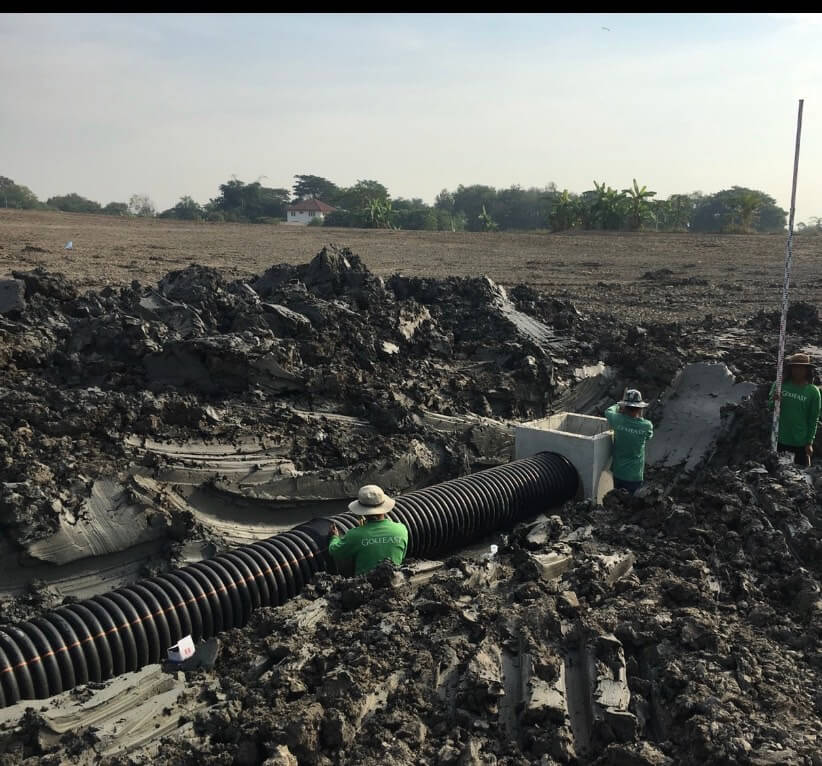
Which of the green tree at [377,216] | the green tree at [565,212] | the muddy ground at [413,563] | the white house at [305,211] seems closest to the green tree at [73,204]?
the white house at [305,211]

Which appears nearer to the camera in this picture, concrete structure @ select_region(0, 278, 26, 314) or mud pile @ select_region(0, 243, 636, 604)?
mud pile @ select_region(0, 243, 636, 604)

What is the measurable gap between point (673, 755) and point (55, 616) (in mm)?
3449

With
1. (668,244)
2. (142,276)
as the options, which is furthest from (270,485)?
(668,244)

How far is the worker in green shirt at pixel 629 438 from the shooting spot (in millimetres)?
6961

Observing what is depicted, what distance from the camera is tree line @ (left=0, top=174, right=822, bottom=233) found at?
3784cm

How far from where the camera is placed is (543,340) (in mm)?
10945

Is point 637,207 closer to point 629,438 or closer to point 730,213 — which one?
point 730,213

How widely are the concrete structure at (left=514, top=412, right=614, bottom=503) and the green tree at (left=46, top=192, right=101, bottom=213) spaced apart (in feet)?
180

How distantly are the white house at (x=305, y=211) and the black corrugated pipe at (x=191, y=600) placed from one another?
51.6 meters

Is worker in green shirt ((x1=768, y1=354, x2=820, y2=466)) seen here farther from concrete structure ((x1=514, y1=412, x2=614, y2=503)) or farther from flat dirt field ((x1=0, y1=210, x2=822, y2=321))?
flat dirt field ((x1=0, y1=210, x2=822, y2=321))

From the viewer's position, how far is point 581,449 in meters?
7.63

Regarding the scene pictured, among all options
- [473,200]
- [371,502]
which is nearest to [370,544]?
[371,502]

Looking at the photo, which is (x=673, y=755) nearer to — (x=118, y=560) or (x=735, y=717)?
(x=735, y=717)

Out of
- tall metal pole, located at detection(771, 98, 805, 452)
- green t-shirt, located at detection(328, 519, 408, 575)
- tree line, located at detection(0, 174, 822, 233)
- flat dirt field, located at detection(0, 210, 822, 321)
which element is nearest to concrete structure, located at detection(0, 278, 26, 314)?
green t-shirt, located at detection(328, 519, 408, 575)
